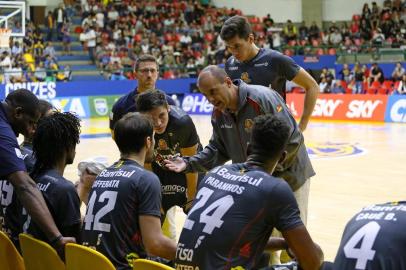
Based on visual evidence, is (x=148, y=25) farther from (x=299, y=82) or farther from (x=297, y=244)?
(x=297, y=244)

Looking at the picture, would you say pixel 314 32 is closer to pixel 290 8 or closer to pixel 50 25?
pixel 290 8

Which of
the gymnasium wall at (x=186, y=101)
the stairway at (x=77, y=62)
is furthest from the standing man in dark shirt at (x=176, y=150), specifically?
the stairway at (x=77, y=62)

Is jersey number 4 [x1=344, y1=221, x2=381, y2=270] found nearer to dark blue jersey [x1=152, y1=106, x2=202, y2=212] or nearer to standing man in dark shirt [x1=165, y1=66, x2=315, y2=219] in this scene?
standing man in dark shirt [x1=165, y1=66, x2=315, y2=219]

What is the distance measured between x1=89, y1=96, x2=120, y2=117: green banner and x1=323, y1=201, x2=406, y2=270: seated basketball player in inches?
907

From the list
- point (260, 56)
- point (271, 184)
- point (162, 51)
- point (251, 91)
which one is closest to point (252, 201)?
point (271, 184)

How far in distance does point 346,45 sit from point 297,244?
2966 cm

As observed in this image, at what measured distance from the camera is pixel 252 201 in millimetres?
3602

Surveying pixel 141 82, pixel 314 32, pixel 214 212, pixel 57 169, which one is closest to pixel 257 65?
pixel 141 82

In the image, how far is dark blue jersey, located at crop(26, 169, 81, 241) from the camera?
4.42 m

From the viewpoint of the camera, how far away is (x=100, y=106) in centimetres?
2617

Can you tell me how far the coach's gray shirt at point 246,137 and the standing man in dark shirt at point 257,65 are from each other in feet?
1.53

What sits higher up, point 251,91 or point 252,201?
point 251,91

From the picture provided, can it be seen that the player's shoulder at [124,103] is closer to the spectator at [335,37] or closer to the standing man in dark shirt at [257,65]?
the standing man in dark shirt at [257,65]

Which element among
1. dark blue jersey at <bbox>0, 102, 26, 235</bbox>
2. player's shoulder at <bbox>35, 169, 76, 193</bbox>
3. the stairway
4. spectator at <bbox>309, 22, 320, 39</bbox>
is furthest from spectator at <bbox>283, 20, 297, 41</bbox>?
player's shoulder at <bbox>35, 169, 76, 193</bbox>
